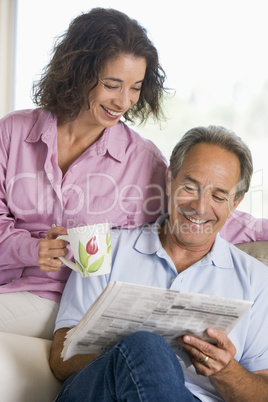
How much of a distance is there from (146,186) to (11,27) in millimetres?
3067

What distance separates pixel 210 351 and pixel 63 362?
429 millimetres

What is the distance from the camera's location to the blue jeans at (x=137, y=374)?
1200mm

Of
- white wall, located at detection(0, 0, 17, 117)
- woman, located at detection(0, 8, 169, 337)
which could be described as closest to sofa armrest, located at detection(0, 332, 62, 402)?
woman, located at detection(0, 8, 169, 337)

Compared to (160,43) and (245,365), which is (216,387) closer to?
(245,365)

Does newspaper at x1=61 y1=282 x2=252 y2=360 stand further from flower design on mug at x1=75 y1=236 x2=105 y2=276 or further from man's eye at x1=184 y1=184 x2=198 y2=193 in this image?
man's eye at x1=184 y1=184 x2=198 y2=193

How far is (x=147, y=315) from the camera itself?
4.25 feet

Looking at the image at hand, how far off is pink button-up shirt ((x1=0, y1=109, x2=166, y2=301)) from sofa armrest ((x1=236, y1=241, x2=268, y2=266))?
307mm

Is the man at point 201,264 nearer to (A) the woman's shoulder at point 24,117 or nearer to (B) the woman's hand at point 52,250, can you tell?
(B) the woman's hand at point 52,250

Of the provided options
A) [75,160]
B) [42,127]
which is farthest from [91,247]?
[42,127]

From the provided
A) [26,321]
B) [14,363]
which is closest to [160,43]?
[26,321]

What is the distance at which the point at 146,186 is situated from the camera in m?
1.83

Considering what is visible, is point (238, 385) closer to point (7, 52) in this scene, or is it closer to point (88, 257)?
point (88, 257)

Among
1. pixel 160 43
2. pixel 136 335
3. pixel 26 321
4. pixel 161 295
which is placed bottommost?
pixel 26 321

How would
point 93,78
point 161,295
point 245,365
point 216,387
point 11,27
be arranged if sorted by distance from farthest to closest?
point 11,27
point 93,78
point 245,365
point 216,387
point 161,295
